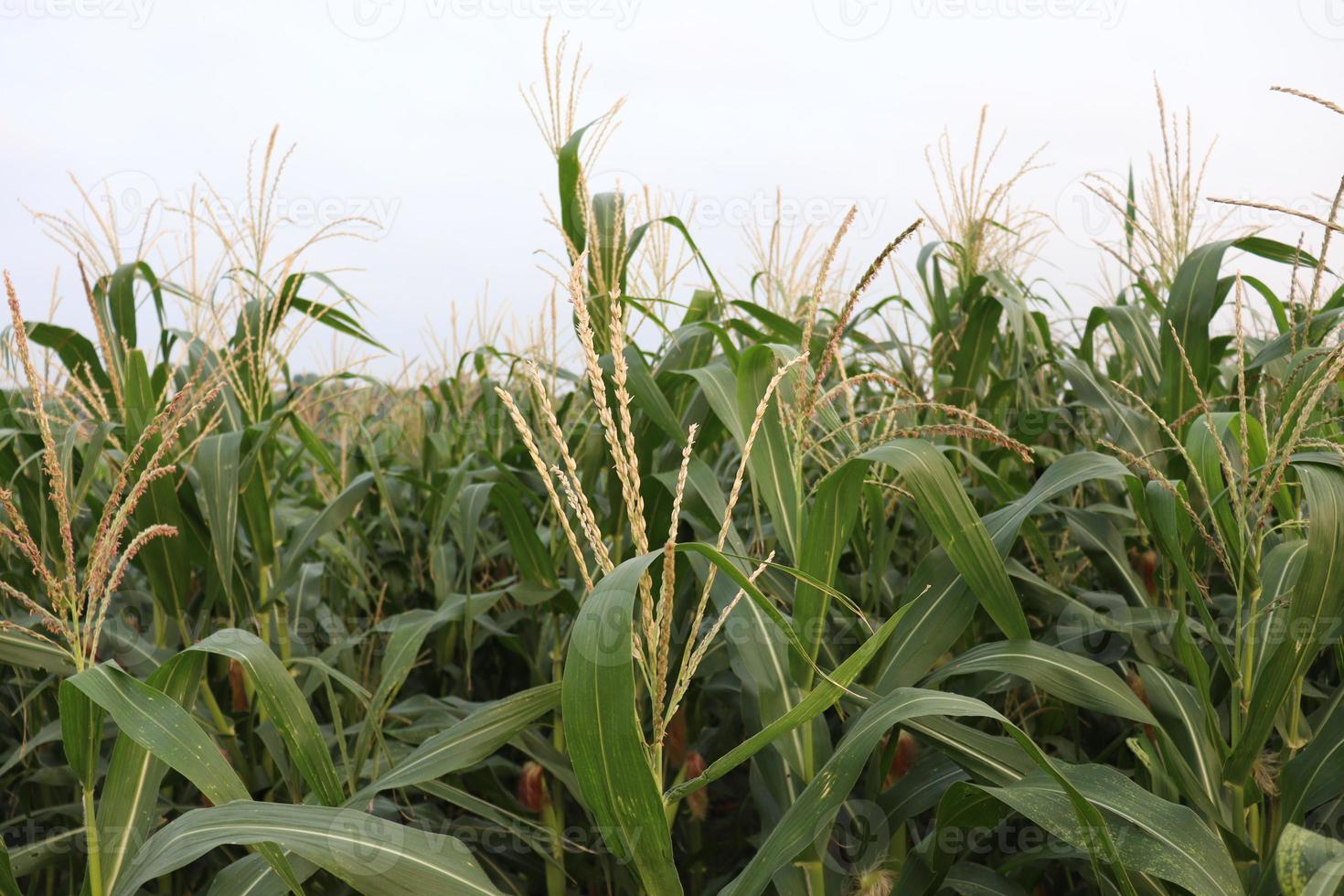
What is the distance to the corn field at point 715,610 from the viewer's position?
3.47 ft

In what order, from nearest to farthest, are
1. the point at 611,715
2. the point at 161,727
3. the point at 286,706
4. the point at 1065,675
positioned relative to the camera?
the point at 611,715 < the point at 161,727 < the point at 286,706 < the point at 1065,675

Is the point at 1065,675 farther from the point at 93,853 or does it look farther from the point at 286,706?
the point at 93,853

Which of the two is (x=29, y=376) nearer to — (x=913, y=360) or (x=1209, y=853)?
(x=1209, y=853)

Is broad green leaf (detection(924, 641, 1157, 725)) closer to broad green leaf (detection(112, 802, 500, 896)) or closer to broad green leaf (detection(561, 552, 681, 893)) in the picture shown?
broad green leaf (detection(561, 552, 681, 893))

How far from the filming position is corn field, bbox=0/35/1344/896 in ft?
3.47

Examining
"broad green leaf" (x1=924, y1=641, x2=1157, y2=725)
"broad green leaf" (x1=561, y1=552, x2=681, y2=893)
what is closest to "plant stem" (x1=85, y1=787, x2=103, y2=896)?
"broad green leaf" (x1=561, y1=552, x2=681, y2=893)

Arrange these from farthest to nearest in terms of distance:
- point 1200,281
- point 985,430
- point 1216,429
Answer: point 1200,281, point 1216,429, point 985,430

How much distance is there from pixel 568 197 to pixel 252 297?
0.86 m

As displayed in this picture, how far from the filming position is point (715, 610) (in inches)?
66.4

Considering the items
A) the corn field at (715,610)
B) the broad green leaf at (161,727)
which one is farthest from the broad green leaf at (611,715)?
the broad green leaf at (161,727)

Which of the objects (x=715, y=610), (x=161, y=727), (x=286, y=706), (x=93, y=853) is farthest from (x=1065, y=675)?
(x=93, y=853)

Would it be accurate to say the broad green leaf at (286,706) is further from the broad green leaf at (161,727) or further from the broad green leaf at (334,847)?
the broad green leaf at (334,847)

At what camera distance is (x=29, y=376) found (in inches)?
46.3

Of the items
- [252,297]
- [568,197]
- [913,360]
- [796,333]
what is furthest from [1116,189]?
[252,297]
